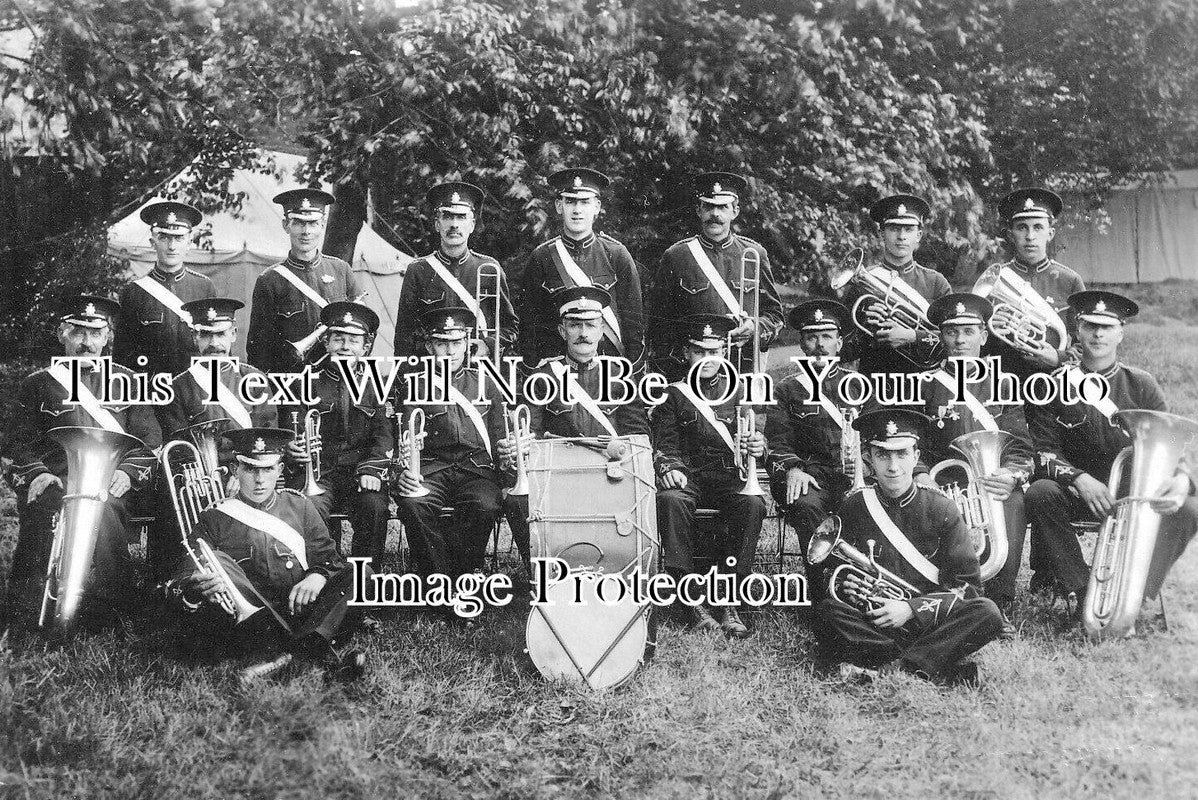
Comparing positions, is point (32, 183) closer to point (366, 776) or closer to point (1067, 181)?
point (366, 776)

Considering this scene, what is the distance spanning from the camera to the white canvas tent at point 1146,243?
1341 cm

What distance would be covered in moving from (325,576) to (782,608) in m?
2.20

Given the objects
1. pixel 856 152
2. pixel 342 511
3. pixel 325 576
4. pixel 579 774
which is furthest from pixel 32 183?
pixel 856 152

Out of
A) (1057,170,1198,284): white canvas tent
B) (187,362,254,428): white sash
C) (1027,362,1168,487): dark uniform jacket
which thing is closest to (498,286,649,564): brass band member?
(187,362,254,428): white sash

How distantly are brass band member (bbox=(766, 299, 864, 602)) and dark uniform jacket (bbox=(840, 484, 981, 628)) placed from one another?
1.39 ft

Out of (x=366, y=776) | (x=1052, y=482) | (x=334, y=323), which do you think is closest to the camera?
(x=366, y=776)

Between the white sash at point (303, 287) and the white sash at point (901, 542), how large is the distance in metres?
3.17

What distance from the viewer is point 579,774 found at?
373cm

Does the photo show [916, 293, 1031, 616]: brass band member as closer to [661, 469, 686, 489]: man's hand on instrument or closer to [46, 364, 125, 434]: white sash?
[661, 469, 686, 489]: man's hand on instrument

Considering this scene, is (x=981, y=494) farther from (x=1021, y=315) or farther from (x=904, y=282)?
(x=904, y=282)

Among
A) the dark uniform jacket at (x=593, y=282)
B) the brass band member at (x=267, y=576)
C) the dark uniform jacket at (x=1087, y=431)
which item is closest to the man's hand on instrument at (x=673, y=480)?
the dark uniform jacket at (x=593, y=282)

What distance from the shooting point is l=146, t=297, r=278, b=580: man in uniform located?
16.4 feet

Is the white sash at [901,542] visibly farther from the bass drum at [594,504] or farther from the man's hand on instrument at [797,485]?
the bass drum at [594,504]

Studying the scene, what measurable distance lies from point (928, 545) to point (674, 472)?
1213 mm
